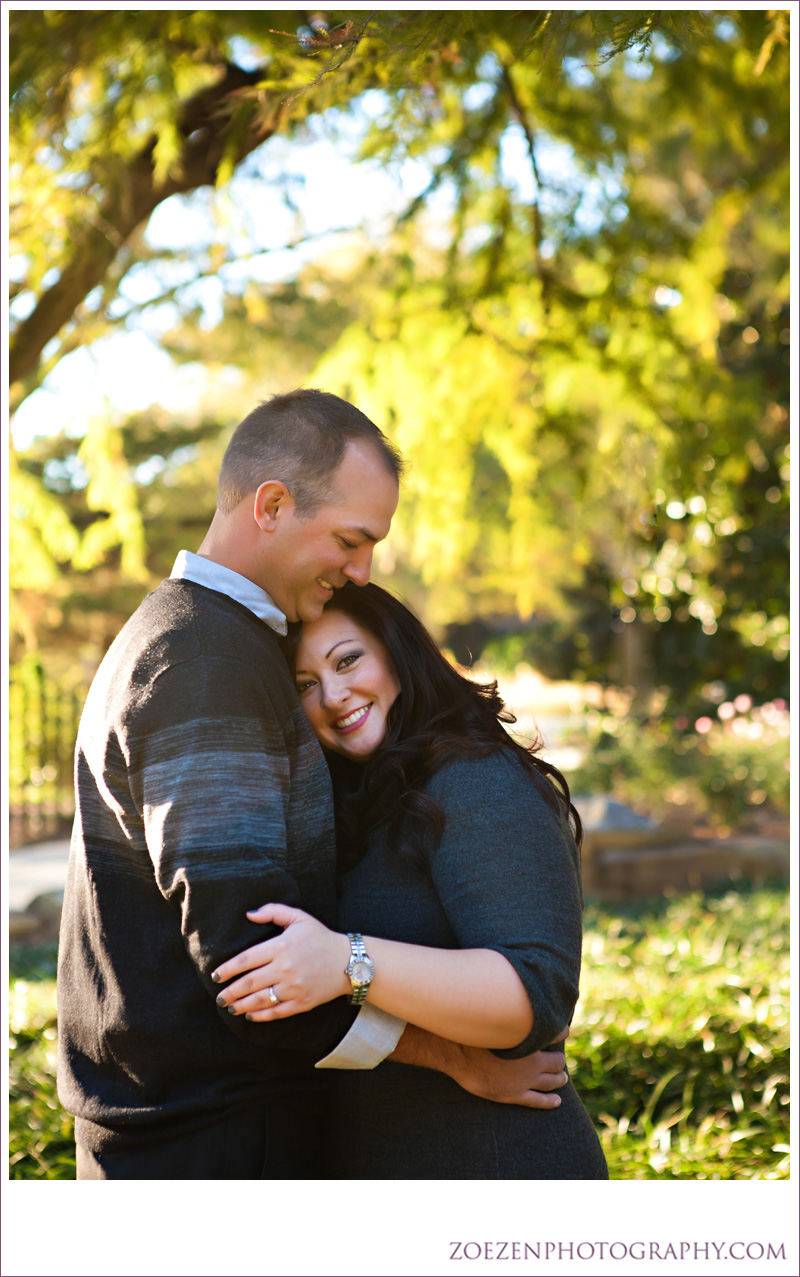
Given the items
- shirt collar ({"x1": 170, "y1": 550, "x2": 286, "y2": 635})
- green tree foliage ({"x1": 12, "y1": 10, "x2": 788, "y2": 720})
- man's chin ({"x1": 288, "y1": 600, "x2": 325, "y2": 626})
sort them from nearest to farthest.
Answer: shirt collar ({"x1": 170, "y1": 550, "x2": 286, "y2": 635}) < man's chin ({"x1": 288, "y1": 600, "x2": 325, "y2": 626}) < green tree foliage ({"x1": 12, "y1": 10, "x2": 788, "y2": 720})

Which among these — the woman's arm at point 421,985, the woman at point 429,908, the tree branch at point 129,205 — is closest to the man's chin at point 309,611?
the woman at point 429,908

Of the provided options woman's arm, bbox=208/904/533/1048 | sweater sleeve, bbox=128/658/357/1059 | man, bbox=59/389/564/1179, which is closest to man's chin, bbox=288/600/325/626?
man, bbox=59/389/564/1179

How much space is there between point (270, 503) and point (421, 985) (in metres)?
0.73

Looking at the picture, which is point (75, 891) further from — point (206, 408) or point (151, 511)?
point (206, 408)

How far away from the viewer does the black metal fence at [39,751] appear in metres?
8.94

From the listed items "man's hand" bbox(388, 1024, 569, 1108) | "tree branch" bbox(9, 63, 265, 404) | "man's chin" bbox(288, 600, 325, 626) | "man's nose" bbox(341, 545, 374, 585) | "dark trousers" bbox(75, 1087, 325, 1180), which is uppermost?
"tree branch" bbox(9, 63, 265, 404)

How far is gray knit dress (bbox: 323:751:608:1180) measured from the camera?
1456 millimetres

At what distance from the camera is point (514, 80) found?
355 cm

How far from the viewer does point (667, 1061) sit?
3.58 m

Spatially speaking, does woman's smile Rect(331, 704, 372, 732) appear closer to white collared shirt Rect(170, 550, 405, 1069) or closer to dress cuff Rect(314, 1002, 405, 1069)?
white collared shirt Rect(170, 550, 405, 1069)

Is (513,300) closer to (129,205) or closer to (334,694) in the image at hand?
(129,205)

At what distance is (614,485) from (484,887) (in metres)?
3.11

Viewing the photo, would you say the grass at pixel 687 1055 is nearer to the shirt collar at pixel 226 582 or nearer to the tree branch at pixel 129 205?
the shirt collar at pixel 226 582

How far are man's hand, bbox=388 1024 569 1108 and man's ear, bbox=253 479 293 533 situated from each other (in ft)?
2.57
